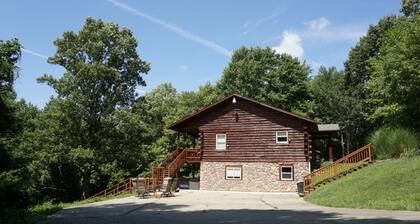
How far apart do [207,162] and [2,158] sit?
716 inches

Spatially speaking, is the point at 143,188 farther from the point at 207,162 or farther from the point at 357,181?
the point at 357,181

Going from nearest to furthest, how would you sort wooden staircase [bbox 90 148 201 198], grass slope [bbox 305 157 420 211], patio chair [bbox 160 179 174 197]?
1. grass slope [bbox 305 157 420 211]
2. patio chair [bbox 160 179 174 197]
3. wooden staircase [bbox 90 148 201 198]

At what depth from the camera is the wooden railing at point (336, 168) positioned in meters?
25.1

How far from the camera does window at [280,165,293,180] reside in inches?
1181

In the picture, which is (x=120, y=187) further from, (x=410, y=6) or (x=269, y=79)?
(x=410, y=6)

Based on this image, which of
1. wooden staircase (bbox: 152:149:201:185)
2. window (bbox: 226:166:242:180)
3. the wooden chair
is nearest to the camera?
the wooden chair

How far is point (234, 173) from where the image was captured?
3108 centimetres

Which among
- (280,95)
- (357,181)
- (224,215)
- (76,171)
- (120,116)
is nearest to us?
(224,215)

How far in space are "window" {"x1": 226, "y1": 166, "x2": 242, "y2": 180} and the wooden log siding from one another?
1.88 ft

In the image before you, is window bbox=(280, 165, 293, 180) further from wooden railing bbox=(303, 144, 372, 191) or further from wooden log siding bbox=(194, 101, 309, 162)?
wooden railing bbox=(303, 144, 372, 191)

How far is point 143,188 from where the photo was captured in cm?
2381

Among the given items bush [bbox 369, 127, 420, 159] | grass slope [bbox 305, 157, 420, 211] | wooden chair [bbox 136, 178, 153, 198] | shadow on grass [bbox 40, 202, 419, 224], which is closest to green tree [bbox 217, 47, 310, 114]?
bush [bbox 369, 127, 420, 159]

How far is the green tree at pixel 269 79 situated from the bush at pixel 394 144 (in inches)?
940

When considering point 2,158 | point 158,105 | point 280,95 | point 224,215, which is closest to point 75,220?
point 2,158
